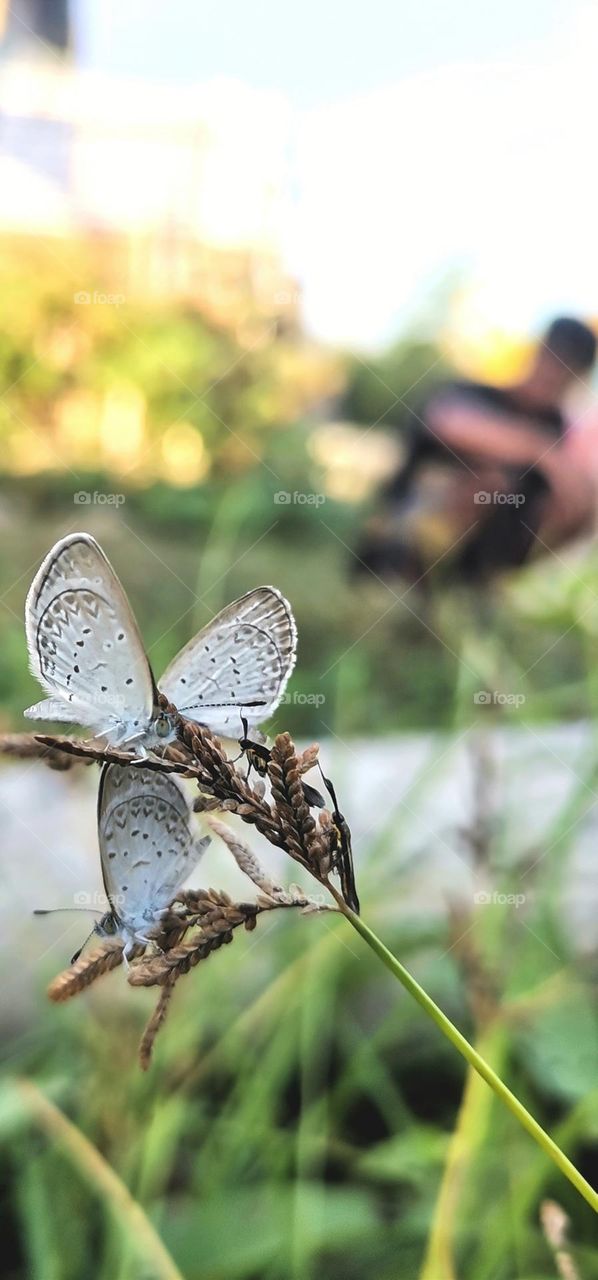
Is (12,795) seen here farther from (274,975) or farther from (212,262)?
(212,262)

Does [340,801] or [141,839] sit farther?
[340,801]

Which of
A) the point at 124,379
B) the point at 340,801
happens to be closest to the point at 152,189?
the point at 124,379

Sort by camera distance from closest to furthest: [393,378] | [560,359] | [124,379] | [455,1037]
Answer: [455,1037]
[560,359]
[124,379]
[393,378]

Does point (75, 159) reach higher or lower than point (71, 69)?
lower

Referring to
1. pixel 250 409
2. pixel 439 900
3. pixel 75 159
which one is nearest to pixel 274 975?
pixel 439 900

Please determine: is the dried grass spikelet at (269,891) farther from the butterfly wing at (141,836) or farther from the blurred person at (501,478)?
the blurred person at (501,478)

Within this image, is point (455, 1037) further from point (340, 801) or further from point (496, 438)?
point (496, 438)

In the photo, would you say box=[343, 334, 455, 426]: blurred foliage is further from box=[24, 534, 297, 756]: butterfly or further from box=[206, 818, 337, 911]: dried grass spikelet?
box=[206, 818, 337, 911]: dried grass spikelet
